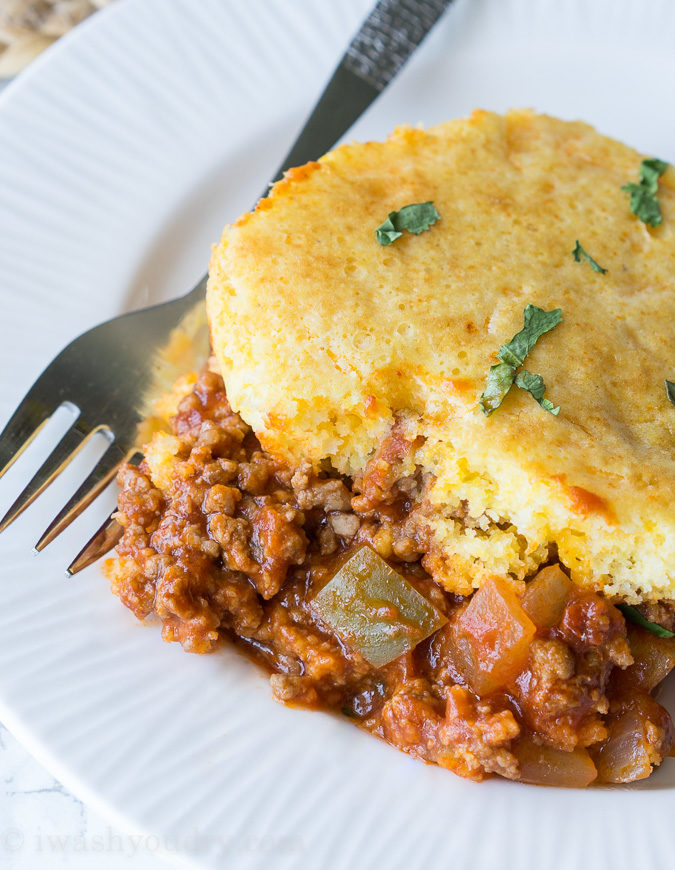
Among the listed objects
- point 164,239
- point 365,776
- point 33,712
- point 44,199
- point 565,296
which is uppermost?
point 44,199

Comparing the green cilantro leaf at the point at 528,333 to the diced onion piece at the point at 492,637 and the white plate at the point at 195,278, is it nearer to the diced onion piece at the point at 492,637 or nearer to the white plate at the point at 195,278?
the diced onion piece at the point at 492,637

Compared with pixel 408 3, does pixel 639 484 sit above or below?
below

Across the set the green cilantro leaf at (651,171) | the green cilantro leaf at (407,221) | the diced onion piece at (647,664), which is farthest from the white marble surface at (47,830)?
the green cilantro leaf at (651,171)

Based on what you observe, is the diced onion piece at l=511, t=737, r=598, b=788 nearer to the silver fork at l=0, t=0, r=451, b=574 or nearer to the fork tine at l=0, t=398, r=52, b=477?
the silver fork at l=0, t=0, r=451, b=574

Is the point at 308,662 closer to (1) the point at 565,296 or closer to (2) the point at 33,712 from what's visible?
(2) the point at 33,712

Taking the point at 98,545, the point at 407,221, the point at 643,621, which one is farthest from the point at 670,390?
the point at 98,545

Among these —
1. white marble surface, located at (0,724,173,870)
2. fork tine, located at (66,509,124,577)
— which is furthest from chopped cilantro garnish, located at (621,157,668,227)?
white marble surface, located at (0,724,173,870)

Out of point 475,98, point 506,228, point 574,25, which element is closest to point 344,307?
point 506,228
